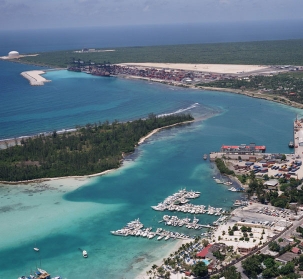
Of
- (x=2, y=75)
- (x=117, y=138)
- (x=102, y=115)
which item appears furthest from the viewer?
(x=2, y=75)

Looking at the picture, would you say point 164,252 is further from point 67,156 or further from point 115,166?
point 67,156

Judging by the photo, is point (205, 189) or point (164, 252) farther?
point (205, 189)

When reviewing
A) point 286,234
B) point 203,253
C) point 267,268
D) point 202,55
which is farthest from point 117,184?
point 202,55

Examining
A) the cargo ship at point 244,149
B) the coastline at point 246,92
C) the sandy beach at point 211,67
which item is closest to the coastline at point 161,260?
the cargo ship at point 244,149

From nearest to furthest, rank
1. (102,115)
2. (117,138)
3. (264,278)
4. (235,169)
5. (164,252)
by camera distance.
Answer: (264,278) → (164,252) → (235,169) → (117,138) → (102,115)

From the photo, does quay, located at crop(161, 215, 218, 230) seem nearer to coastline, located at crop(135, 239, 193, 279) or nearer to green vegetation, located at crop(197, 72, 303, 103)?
coastline, located at crop(135, 239, 193, 279)

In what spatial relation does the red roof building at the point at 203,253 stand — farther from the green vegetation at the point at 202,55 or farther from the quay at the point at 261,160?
the green vegetation at the point at 202,55

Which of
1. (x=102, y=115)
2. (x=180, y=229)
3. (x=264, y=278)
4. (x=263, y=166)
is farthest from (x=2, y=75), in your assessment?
(x=264, y=278)
